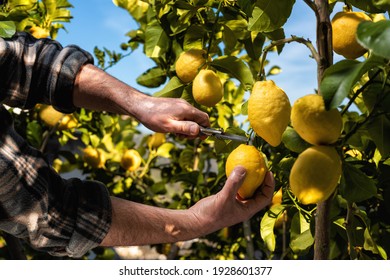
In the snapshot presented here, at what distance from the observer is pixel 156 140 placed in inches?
81.4

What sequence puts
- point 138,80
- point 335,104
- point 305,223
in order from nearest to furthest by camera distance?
point 335,104 → point 305,223 → point 138,80

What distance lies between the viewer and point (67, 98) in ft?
3.73

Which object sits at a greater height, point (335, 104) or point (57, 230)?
point (335, 104)

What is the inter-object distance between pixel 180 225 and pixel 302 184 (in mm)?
397

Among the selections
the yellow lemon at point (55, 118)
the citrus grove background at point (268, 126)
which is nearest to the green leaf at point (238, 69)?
the citrus grove background at point (268, 126)

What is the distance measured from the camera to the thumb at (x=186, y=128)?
907mm

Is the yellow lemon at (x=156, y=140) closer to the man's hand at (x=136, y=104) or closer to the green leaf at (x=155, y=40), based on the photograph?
the green leaf at (x=155, y=40)

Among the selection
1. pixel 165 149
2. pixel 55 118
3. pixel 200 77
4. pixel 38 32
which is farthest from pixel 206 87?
pixel 165 149

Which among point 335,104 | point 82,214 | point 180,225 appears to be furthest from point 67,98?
point 335,104

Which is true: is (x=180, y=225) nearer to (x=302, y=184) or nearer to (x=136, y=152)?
(x=302, y=184)

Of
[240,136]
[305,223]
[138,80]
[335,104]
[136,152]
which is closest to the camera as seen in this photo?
[335,104]

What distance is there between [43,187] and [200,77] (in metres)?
0.35

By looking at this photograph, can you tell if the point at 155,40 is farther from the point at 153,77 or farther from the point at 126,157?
the point at 126,157

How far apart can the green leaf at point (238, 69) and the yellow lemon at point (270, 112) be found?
0.21 meters
